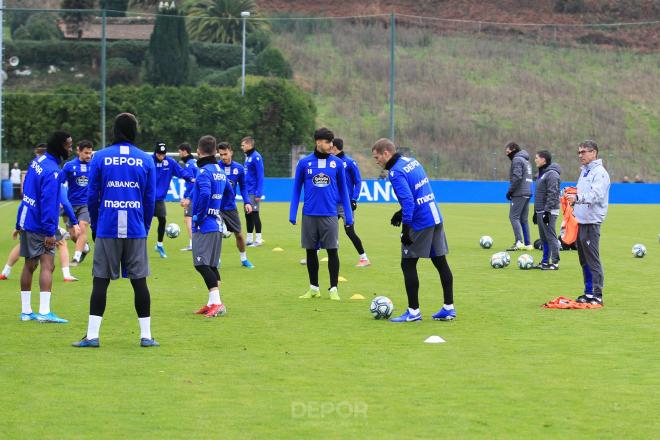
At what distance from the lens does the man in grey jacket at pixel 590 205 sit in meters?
13.6

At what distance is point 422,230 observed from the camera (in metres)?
12.4

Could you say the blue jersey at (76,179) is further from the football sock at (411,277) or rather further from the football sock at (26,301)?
the football sock at (411,277)

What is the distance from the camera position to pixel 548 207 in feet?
60.8

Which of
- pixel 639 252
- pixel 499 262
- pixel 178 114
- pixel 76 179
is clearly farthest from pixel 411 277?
pixel 178 114

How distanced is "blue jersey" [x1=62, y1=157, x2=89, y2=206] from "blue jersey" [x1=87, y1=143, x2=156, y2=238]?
751 cm

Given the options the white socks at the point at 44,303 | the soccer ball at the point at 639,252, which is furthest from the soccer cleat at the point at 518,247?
the white socks at the point at 44,303

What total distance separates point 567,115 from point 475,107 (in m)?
6.07

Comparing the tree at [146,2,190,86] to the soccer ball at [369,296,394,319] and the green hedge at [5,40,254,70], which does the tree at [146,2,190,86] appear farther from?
the soccer ball at [369,296,394,319]

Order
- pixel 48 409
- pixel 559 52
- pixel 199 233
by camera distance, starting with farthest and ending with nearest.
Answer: pixel 559 52, pixel 199 233, pixel 48 409

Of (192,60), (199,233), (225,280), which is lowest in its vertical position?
(225,280)

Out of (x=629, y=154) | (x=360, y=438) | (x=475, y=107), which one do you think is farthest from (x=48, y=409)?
(x=475, y=107)

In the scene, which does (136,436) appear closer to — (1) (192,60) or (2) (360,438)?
(2) (360,438)

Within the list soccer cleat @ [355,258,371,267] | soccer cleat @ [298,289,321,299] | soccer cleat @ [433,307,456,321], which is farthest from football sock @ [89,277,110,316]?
soccer cleat @ [355,258,371,267]

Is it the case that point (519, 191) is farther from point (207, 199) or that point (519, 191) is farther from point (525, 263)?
point (207, 199)
